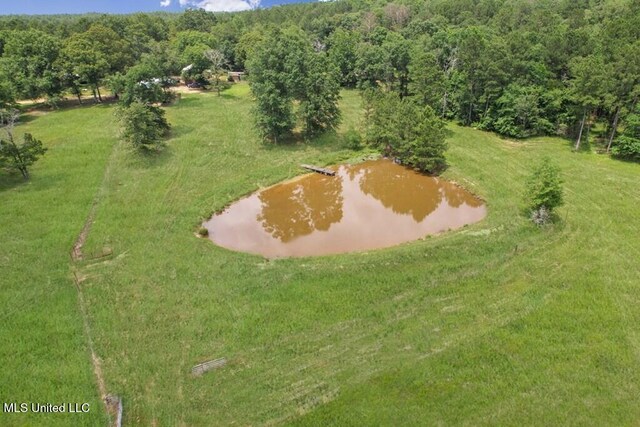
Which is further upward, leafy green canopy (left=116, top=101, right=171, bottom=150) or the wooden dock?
leafy green canopy (left=116, top=101, right=171, bottom=150)

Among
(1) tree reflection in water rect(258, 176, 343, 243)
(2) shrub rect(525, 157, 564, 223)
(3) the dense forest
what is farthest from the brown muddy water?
(3) the dense forest

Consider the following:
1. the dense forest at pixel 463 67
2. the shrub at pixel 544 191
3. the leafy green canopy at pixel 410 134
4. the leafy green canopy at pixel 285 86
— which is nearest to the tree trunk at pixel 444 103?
the dense forest at pixel 463 67

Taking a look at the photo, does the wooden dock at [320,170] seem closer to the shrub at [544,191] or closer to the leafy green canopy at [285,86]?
the leafy green canopy at [285,86]

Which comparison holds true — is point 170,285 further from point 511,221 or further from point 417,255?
point 511,221

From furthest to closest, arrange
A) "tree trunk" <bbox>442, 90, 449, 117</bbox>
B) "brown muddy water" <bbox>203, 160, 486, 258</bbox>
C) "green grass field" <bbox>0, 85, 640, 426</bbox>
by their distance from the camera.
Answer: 1. "tree trunk" <bbox>442, 90, 449, 117</bbox>
2. "brown muddy water" <bbox>203, 160, 486, 258</bbox>
3. "green grass field" <bbox>0, 85, 640, 426</bbox>

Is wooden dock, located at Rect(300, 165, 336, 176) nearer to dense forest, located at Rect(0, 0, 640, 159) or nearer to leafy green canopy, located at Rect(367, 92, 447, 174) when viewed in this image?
leafy green canopy, located at Rect(367, 92, 447, 174)

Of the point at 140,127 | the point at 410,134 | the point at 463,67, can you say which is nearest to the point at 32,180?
the point at 140,127
